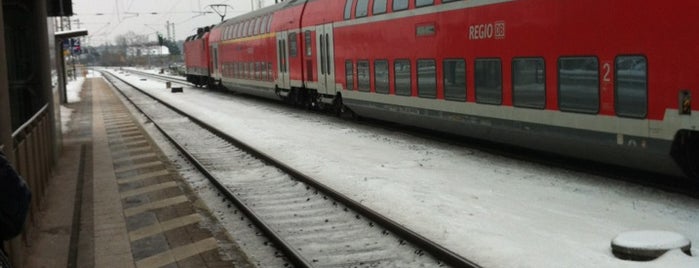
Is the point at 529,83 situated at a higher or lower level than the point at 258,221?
higher

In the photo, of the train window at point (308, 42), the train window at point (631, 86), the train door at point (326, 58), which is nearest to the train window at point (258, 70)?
the train window at point (308, 42)

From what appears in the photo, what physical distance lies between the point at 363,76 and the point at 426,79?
3.39 m

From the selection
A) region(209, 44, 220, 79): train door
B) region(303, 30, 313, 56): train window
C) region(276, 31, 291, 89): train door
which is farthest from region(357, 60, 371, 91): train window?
region(209, 44, 220, 79): train door

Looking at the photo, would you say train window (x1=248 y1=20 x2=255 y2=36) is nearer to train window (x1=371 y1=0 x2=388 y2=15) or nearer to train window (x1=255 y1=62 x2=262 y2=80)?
train window (x1=255 y1=62 x2=262 y2=80)

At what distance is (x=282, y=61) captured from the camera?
77.0 ft

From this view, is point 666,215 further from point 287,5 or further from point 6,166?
point 287,5

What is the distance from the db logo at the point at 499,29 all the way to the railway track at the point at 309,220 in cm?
367

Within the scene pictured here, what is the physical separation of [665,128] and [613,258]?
252cm

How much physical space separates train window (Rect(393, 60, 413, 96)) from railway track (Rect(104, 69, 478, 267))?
11.0 feet

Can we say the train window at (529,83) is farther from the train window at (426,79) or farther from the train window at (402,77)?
the train window at (402,77)

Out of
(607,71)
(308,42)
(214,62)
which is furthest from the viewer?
(214,62)

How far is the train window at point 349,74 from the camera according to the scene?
1770cm

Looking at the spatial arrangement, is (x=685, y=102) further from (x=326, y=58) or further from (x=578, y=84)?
(x=326, y=58)

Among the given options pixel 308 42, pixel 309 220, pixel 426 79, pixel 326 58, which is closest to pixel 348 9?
pixel 326 58
